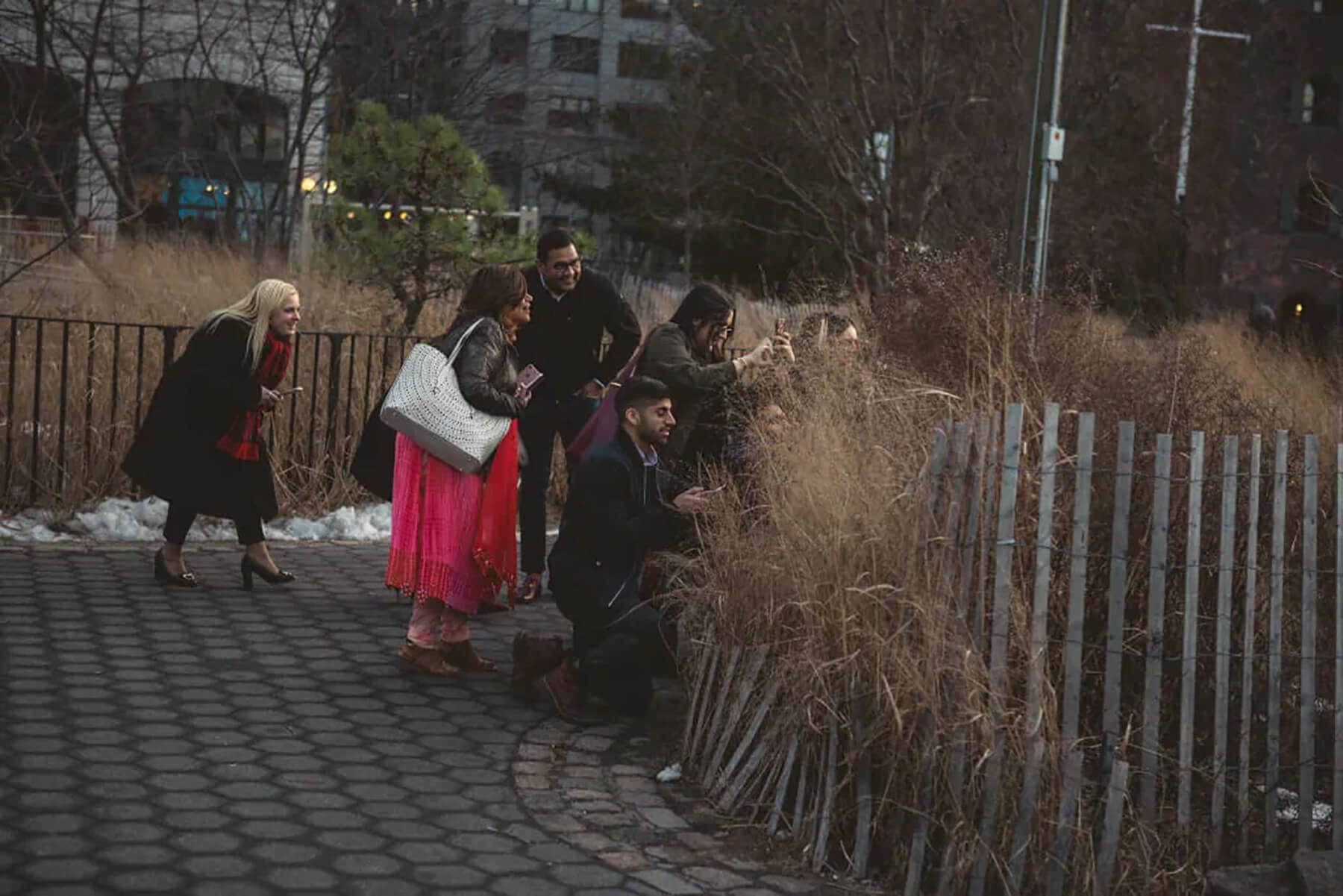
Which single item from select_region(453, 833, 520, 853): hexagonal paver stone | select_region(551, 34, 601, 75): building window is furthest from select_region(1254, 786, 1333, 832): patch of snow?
select_region(551, 34, 601, 75): building window

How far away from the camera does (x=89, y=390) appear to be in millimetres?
11867

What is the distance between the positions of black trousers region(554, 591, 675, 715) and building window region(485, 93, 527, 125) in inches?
735

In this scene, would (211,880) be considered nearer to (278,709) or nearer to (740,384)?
(278,709)

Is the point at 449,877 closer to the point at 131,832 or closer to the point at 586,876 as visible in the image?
the point at 586,876

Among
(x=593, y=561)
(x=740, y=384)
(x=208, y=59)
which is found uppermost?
(x=208, y=59)

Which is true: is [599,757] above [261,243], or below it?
below

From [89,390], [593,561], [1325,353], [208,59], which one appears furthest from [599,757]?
[208,59]

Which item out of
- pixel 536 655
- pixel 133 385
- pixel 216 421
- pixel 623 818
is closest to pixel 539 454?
pixel 216 421

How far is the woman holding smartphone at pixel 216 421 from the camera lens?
9.15 m

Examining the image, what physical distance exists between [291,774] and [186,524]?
3394 mm

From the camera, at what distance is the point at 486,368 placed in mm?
7617

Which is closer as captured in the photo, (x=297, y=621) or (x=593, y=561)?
(x=593, y=561)

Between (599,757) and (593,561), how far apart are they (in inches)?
31.4

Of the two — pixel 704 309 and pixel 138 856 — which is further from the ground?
pixel 704 309
